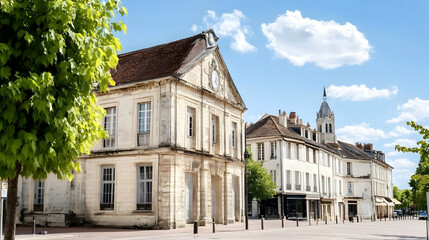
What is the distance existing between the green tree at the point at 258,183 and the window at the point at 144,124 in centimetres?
1711

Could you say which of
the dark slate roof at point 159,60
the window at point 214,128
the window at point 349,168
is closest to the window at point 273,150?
the window at point 214,128

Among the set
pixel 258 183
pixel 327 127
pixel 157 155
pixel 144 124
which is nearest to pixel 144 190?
pixel 157 155

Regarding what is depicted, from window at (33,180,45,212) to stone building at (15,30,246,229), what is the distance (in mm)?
58

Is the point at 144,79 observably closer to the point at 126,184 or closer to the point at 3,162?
the point at 126,184

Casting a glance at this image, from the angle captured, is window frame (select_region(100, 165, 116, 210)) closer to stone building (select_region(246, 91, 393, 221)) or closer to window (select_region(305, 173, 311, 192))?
stone building (select_region(246, 91, 393, 221))

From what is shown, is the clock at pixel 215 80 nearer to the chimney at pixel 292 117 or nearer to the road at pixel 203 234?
the road at pixel 203 234

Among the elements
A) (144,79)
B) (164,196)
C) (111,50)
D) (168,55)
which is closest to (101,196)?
(164,196)

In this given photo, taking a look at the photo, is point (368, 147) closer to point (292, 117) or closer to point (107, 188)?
point (292, 117)

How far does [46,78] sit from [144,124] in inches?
A: 721

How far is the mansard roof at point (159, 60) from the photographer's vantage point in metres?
25.3

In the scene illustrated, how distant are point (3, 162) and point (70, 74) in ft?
5.20

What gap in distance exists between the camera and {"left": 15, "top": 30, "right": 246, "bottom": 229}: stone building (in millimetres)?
23750

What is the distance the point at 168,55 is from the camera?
88.0 feet

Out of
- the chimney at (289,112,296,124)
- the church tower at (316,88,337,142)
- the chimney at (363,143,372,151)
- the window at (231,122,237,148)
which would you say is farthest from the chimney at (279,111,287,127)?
the chimney at (363,143,372,151)
